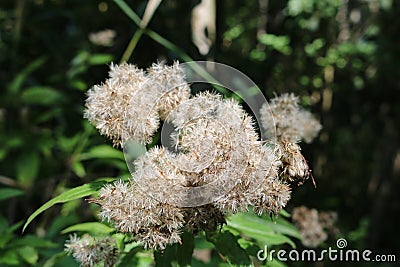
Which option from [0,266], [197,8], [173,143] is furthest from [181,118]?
[197,8]

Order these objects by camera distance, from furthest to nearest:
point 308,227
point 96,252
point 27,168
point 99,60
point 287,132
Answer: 1. point 99,60
2. point 27,168
3. point 308,227
4. point 287,132
5. point 96,252

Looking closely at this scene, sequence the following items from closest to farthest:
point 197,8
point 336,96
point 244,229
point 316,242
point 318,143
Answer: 1. point 244,229
2. point 316,242
3. point 197,8
4. point 318,143
5. point 336,96

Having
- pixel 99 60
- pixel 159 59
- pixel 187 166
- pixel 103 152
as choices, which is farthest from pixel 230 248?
pixel 99 60

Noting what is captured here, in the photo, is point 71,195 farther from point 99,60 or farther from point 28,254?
point 99,60

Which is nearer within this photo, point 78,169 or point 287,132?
point 287,132

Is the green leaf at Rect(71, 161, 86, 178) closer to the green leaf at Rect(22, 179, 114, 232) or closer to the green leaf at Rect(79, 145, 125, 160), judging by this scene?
the green leaf at Rect(79, 145, 125, 160)

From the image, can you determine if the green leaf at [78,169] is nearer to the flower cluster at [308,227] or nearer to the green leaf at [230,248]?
the flower cluster at [308,227]

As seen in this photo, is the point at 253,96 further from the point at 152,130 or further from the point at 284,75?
the point at 284,75
